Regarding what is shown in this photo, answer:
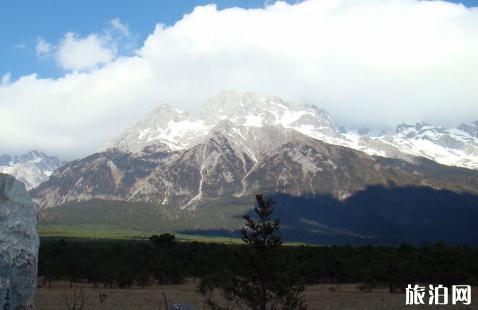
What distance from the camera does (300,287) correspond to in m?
21.8

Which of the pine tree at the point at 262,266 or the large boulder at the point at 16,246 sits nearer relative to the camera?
the large boulder at the point at 16,246

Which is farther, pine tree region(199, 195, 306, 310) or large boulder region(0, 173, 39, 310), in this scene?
pine tree region(199, 195, 306, 310)

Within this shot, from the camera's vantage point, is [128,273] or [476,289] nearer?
[476,289]

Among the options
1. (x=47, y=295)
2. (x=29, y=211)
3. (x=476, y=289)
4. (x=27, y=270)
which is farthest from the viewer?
(x=476, y=289)

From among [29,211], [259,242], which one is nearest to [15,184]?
[29,211]

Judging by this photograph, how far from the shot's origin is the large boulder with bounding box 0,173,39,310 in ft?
47.9

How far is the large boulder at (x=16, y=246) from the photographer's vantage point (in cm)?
1461

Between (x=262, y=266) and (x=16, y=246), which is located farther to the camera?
(x=262, y=266)

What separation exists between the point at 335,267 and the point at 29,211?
84.4 m

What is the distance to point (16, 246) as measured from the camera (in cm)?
1512

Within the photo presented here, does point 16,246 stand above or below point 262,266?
above

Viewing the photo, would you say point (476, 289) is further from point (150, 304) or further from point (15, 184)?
point (15, 184)

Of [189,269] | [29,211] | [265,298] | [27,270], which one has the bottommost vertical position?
[189,269]

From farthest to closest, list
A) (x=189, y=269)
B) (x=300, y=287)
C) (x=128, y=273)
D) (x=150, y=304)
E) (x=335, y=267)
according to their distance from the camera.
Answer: (x=189, y=269)
(x=335, y=267)
(x=128, y=273)
(x=150, y=304)
(x=300, y=287)
